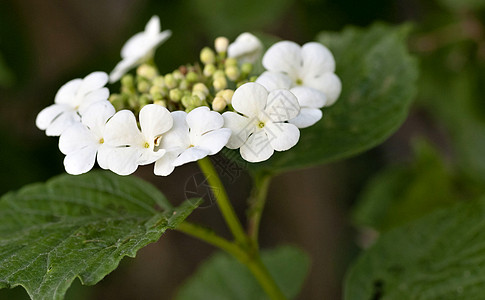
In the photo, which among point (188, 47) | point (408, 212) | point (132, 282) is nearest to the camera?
point (408, 212)

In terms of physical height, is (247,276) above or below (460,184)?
above

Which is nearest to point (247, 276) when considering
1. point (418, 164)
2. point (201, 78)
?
point (418, 164)

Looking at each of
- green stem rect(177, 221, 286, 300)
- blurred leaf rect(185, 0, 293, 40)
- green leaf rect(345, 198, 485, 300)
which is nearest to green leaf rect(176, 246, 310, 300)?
green leaf rect(345, 198, 485, 300)

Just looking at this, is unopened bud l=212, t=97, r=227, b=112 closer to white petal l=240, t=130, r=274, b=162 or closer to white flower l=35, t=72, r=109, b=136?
white petal l=240, t=130, r=274, b=162

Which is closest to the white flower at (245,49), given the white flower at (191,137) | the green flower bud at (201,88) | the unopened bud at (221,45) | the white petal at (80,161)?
the unopened bud at (221,45)

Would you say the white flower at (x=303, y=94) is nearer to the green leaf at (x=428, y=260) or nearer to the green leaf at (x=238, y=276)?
the green leaf at (x=428, y=260)

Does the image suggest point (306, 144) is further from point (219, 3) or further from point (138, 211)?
point (219, 3)
